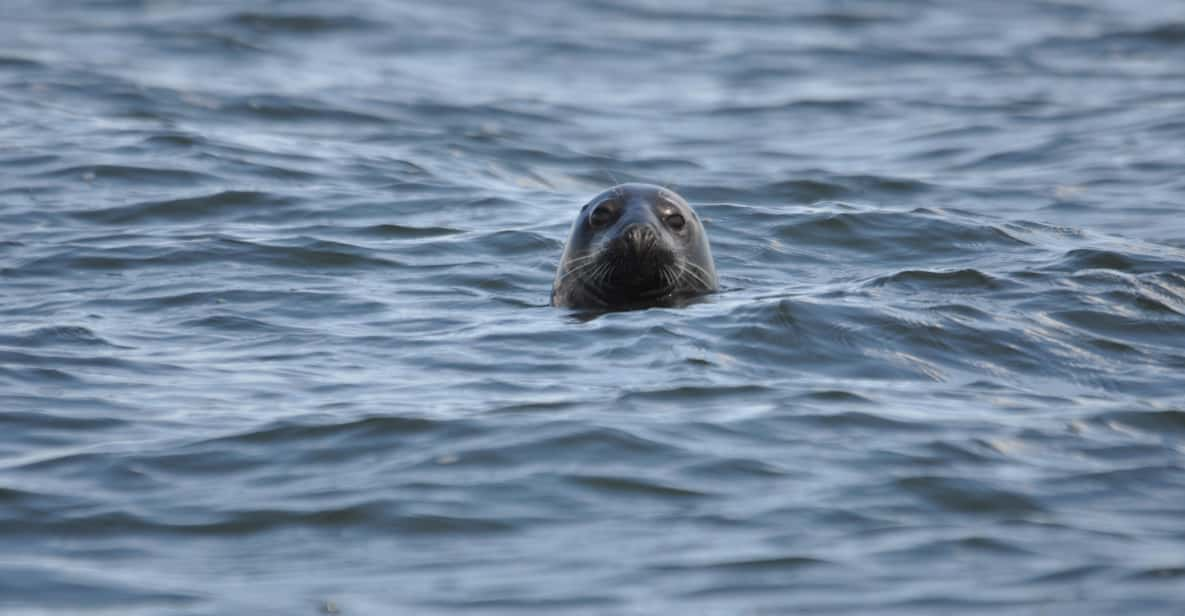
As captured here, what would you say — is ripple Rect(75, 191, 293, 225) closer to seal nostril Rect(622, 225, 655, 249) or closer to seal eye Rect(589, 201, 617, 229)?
seal eye Rect(589, 201, 617, 229)

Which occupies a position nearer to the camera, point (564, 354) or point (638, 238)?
point (564, 354)

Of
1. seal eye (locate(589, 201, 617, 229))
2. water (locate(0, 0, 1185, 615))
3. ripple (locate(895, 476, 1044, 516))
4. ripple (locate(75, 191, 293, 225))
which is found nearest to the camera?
water (locate(0, 0, 1185, 615))

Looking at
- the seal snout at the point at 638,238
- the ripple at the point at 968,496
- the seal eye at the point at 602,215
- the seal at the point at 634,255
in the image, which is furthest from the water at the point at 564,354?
the seal eye at the point at 602,215

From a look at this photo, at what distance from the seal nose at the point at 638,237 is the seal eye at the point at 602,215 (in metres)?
0.41

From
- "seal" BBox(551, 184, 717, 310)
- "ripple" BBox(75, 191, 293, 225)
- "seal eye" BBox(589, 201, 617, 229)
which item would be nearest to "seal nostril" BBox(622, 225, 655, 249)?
"seal" BBox(551, 184, 717, 310)

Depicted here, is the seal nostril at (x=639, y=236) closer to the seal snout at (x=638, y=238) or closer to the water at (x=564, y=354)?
the seal snout at (x=638, y=238)

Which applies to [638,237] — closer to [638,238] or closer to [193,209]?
[638,238]

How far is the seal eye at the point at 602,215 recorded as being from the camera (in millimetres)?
11047

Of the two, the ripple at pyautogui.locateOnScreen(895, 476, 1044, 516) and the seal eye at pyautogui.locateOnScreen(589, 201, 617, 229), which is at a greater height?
the seal eye at pyautogui.locateOnScreen(589, 201, 617, 229)

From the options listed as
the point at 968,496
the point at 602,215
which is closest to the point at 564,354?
the point at 602,215

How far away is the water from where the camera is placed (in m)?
6.39

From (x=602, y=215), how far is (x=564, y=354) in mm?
1807

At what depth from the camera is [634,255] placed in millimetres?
10648

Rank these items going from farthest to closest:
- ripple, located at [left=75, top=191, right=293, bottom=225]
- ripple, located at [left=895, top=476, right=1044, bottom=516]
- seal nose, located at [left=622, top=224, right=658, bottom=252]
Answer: ripple, located at [left=75, top=191, right=293, bottom=225] < seal nose, located at [left=622, top=224, right=658, bottom=252] < ripple, located at [left=895, top=476, right=1044, bottom=516]
